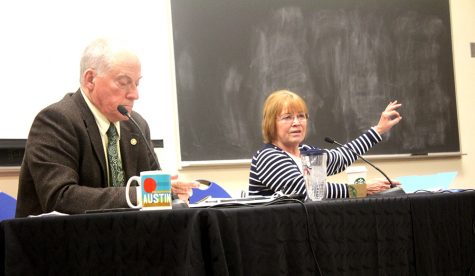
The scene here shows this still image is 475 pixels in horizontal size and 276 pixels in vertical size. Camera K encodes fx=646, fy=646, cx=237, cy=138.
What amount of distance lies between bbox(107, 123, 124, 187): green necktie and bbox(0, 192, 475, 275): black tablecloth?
73cm

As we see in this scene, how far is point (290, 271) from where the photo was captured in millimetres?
1652

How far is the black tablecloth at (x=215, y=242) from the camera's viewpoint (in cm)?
155

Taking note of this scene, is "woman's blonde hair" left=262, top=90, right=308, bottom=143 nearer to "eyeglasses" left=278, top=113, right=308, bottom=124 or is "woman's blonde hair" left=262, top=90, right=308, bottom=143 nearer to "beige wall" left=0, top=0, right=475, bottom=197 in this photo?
"eyeglasses" left=278, top=113, right=308, bottom=124

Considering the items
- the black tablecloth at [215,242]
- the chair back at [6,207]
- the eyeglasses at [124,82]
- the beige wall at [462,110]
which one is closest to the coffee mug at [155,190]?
the black tablecloth at [215,242]

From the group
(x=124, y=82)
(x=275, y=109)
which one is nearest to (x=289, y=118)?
(x=275, y=109)

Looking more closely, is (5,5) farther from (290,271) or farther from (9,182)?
(290,271)

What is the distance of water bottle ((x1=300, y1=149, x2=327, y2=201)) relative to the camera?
6.72 ft


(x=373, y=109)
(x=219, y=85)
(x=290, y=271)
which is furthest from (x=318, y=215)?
(x=373, y=109)

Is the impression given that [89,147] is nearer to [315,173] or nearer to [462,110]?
[315,173]

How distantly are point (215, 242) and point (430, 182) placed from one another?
1.35m

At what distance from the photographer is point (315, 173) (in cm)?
205

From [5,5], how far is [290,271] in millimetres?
2448

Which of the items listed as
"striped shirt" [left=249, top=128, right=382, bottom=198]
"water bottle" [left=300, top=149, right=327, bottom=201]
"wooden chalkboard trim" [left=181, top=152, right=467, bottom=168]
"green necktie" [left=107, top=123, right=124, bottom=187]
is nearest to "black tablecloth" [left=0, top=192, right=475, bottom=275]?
"water bottle" [left=300, top=149, right=327, bottom=201]

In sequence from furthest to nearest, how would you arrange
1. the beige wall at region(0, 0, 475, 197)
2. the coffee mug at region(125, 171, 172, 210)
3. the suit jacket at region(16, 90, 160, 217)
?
the beige wall at region(0, 0, 475, 197) < the suit jacket at region(16, 90, 160, 217) < the coffee mug at region(125, 171, 172, 210)
